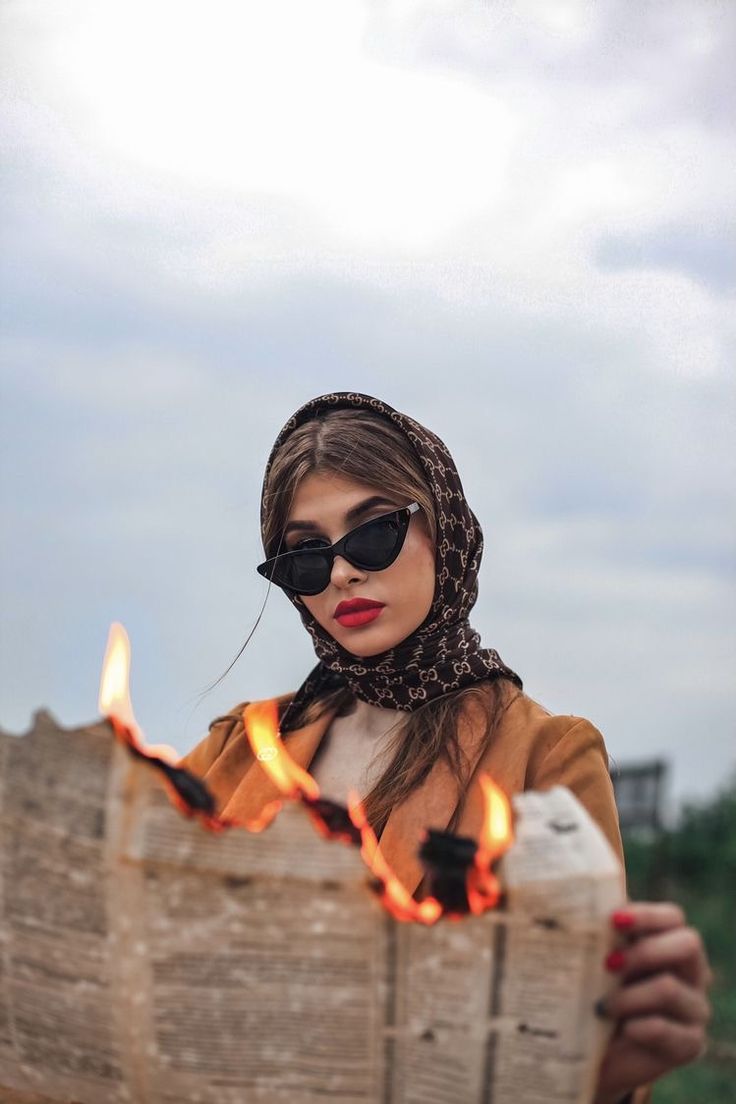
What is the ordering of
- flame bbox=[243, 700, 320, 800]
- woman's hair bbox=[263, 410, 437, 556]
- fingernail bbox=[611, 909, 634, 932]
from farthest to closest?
1. woman's hair bbox=[263, 410, 437, 556]
2. flame bbox=[243, 700, 320, 800]
3. fingernail bbox=[611, 909, 634, 932]

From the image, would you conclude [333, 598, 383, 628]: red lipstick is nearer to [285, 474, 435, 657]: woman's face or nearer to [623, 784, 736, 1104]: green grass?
[285, 474, 435, 657]: woman's face

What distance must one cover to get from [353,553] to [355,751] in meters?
0.47

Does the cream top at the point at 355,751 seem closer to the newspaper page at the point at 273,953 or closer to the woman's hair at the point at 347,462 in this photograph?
the woman's hair at the point at 347,462

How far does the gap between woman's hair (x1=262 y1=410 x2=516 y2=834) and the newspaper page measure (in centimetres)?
88

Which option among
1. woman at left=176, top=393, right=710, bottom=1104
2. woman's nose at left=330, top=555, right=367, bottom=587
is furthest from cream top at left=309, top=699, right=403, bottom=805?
woman's nose at left=330, top=555, right=367, bottom=587

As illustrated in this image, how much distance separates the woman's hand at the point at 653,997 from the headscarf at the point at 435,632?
1082 millimetres

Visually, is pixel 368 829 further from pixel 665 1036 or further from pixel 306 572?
pixel 306 572

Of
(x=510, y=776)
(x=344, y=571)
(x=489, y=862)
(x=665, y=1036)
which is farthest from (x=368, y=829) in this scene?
(x=344, y=571)

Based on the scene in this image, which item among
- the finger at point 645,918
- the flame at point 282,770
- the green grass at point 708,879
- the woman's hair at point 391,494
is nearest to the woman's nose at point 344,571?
the woman's hair at point 391,494

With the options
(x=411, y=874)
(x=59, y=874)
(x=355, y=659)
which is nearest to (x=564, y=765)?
(x=411, y=874)

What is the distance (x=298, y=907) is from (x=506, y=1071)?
0.30m

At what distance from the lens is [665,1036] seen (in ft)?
4.82

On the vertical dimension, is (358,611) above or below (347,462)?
below

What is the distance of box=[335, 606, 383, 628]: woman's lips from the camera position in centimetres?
247
